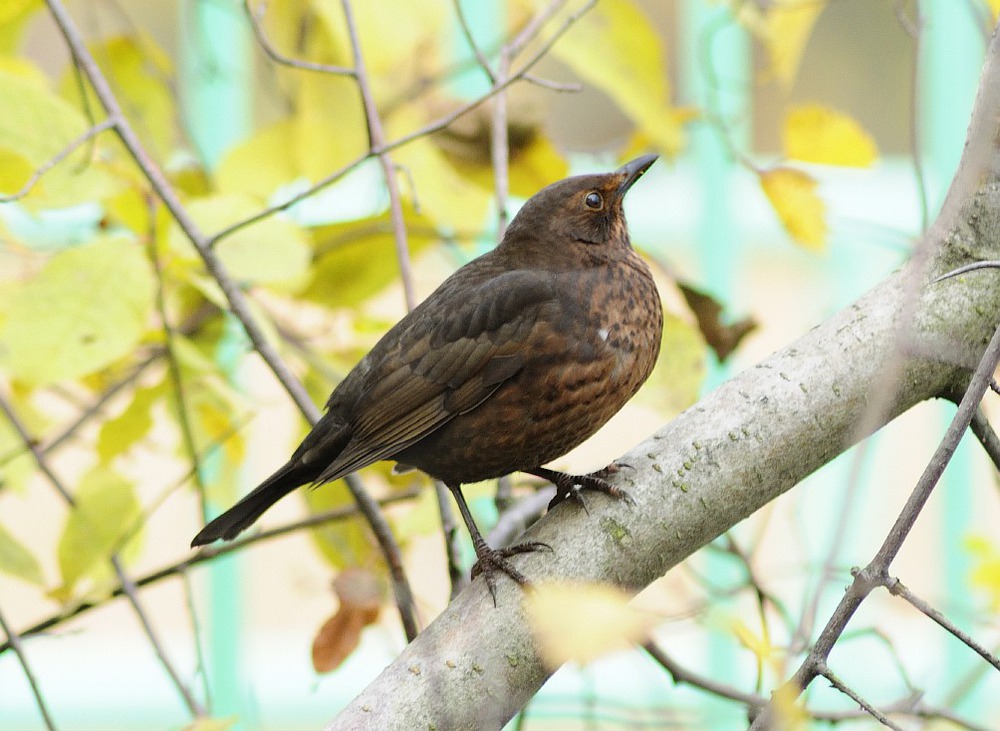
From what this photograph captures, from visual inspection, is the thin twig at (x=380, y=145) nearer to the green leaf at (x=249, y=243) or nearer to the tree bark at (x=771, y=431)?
the green leaf at (x=249, y=243)

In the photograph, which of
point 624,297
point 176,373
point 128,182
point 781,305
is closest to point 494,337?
point 624,297

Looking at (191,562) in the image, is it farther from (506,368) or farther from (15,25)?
(15,25)

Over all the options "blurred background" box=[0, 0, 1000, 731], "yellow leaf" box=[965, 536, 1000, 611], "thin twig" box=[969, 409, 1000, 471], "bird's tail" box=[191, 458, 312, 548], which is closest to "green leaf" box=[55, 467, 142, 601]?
"blurred background" box=[0, 0, 1000, 731]

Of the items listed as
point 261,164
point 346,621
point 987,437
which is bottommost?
point 987,437

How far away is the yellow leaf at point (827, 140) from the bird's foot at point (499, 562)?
0.83 metres

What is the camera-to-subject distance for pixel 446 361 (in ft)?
5.99

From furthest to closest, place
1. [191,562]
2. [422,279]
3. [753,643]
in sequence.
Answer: [422,279] < [191,562] < [753,643]

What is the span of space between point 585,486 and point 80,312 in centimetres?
70

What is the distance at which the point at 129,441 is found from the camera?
192 centimetres

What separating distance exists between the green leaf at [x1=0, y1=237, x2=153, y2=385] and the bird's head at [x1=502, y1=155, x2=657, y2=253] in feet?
2.10

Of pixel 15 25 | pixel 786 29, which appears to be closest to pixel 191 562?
pixel 15 25

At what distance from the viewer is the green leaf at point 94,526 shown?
1.69m

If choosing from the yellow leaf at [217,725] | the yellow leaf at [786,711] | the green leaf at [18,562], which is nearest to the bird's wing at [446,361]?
the green leaf at [18,562]

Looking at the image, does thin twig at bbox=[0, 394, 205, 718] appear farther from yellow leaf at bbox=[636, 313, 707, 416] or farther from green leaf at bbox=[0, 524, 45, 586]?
yellow leaf at bbox=[636, 313, 707, 416]
